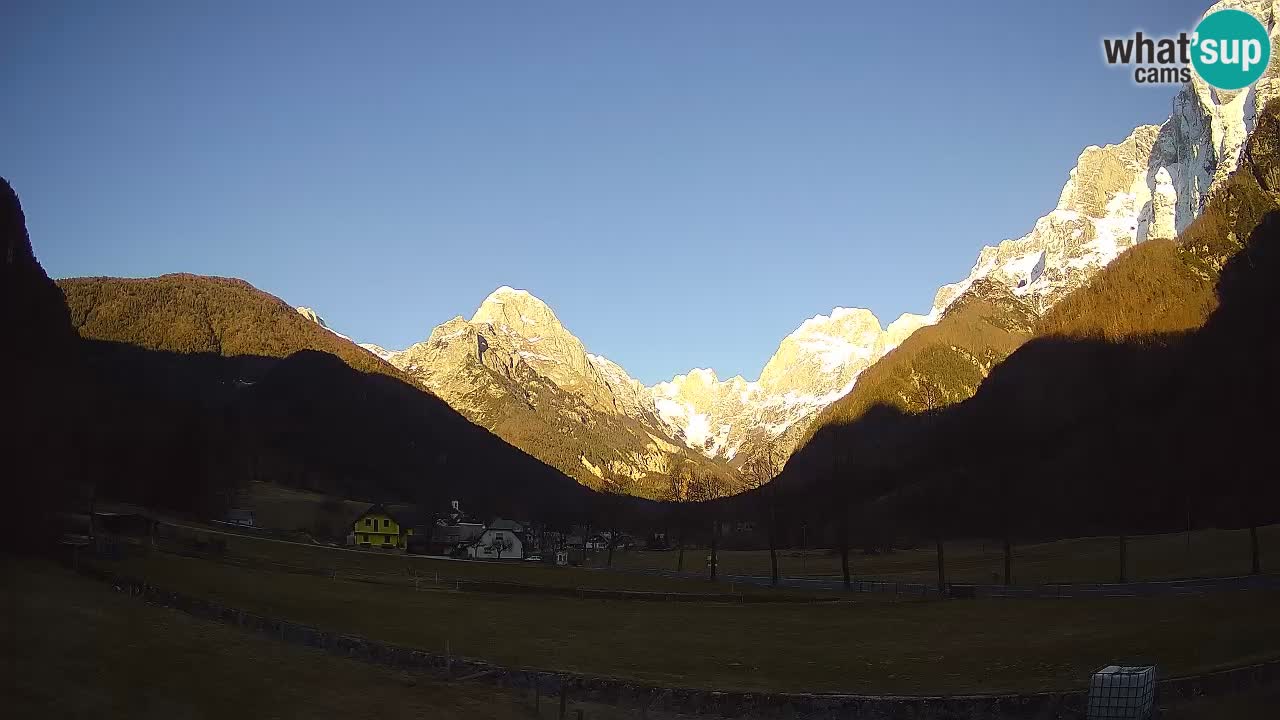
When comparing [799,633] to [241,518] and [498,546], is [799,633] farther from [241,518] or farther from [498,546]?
[241,518]

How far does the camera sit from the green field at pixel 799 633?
142ft

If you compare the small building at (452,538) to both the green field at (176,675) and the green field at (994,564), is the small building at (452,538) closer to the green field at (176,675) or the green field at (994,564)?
the green field at (994,564)

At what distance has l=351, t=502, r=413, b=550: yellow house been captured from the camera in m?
172

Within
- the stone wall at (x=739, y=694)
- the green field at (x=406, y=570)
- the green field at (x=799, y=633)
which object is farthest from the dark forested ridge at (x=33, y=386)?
the green field at (x=406, y=570)

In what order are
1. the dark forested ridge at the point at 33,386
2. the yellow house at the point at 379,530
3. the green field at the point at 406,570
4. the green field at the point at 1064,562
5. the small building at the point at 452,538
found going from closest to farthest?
1. the dark forested ridge at the point at 33,386
2. the green field at the point at 1064,562
3. the green field at the point at 406,570
4. the small building at the point at 452,538
5. the yellow house at the point at 379,530

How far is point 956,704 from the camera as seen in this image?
120 ft

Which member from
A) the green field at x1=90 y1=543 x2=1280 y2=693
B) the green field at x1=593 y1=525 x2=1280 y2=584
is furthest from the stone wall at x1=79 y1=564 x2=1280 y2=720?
the green field at x1=593 y1=525 x2=1280 y2=584

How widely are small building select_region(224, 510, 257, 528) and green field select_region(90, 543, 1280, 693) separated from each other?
260 ft

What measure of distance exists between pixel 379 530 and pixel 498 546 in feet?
76.1

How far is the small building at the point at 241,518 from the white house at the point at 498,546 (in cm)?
3862

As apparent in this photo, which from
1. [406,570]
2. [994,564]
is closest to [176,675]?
[406,570]

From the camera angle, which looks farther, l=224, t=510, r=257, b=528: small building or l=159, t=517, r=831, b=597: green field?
l=224, t=510, r=257, b=528: small building

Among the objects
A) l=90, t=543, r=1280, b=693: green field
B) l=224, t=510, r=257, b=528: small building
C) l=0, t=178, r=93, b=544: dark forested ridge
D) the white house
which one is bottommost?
the white house

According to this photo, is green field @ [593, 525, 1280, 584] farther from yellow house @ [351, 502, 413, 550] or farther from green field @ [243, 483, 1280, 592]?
yellow house @ [351, 502, 413, 550]
